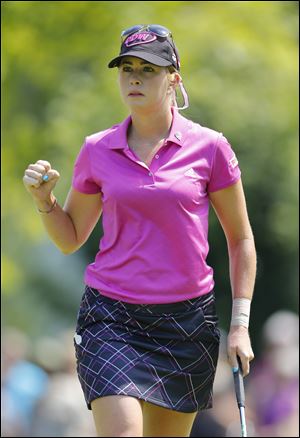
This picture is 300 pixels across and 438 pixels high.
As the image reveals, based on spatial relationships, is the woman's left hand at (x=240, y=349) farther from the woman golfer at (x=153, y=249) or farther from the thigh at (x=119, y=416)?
the thigh at (x=119, y=416)

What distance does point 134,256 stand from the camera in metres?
4.55

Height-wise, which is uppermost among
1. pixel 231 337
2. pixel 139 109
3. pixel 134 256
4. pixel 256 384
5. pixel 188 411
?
pixel 139 109

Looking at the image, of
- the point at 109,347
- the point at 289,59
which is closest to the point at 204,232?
the point at 109,347

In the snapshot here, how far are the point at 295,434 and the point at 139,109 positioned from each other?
4.11 m

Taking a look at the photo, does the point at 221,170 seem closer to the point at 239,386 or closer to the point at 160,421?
the point at 239,386

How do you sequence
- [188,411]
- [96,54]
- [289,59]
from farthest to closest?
[289,59]
[96,54]
[188,411]

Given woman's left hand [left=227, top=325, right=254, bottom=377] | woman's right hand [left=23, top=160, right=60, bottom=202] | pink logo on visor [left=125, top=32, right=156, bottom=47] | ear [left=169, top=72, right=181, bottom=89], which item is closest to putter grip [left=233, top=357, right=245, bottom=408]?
woman's left hand [left=227, top=325, right=254, bottom=377]

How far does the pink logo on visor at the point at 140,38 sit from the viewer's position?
4.62 m

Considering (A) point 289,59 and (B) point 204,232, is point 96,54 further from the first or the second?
(B) point 204,232

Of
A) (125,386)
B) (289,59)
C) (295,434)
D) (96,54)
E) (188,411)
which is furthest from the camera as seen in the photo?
(289,59)

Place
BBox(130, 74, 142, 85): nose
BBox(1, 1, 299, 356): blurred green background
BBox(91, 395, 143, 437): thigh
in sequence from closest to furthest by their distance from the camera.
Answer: BBox(91, 395, 143, 437): thigh < BBox(130, 74, 142, 85): nose < BBox(1, 1, 299, 356): blurred green background

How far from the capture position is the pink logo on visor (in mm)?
4625

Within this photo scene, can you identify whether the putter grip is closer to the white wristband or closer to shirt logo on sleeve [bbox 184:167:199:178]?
the white wristband

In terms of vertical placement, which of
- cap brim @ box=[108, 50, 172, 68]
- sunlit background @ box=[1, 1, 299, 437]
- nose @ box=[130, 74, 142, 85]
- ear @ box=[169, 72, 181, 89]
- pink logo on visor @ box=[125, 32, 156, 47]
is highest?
pink logo on visor @ box=[125, 32, 156, 47]
